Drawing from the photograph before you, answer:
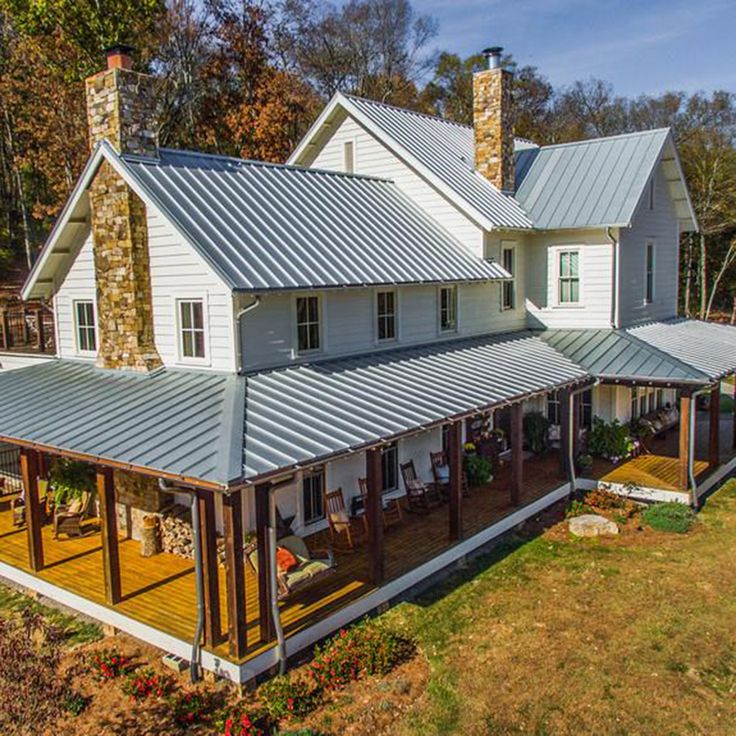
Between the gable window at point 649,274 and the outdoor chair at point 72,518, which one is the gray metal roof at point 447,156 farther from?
the outdoor chair at point 72,518

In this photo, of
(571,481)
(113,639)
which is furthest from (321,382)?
(571,481)

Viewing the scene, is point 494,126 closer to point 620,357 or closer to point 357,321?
point 620,357

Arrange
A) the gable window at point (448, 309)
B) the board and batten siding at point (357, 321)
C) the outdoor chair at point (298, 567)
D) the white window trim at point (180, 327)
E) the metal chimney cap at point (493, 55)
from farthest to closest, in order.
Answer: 1. the metal chimney cap at point (493, 55)
2. the gable window at point (448, 309)
3. the board and batten siding at point (357, 321)
4. the white window trim at point (180, 327)
5. the outdoor chair at point (298, 567)

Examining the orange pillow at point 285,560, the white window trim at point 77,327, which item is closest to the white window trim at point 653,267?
the orange pillow at point 285,560

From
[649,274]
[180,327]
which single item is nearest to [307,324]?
[180,327]

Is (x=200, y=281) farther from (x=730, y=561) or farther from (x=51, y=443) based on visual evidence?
(x=730, y=561)

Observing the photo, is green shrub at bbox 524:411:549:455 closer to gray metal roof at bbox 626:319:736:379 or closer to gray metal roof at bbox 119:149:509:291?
gray metal roof at bbox 626:319:736:379

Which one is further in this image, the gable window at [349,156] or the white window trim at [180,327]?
the gable window at [349,156]
